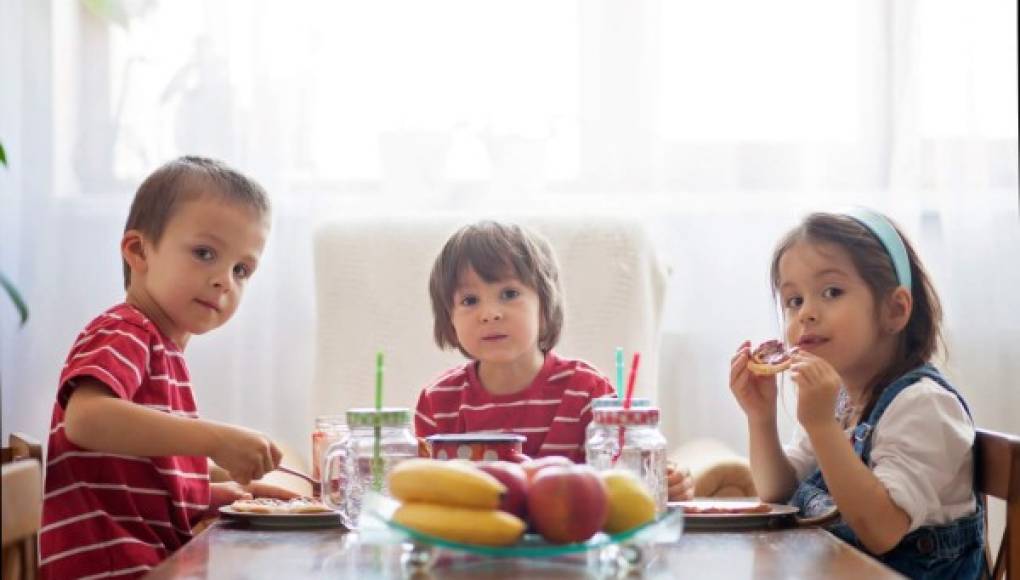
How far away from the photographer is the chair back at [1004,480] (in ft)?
5.15

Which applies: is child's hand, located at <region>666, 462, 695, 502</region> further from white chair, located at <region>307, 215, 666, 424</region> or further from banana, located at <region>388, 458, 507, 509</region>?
white chair, located at <region>307, 215, 666, 424</region>

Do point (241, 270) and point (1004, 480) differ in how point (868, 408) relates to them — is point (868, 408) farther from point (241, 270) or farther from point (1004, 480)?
point (241, 270)

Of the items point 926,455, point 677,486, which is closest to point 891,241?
point 926,455

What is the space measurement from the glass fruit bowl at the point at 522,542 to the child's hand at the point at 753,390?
0.69 metres

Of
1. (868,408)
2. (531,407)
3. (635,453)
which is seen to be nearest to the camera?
(635,453)

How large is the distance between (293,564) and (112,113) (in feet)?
6.71

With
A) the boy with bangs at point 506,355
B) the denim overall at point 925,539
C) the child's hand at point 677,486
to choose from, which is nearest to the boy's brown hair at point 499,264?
the boy with bangs at point 506,355

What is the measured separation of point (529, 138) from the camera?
10.4 ft

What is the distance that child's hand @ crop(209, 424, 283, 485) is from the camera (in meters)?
1.67

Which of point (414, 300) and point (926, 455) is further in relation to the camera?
point (414, 300)

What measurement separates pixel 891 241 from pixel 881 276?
0.18 feet

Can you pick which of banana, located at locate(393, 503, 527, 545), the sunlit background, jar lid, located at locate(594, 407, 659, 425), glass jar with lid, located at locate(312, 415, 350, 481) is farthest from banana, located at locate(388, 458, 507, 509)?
the sunlit background

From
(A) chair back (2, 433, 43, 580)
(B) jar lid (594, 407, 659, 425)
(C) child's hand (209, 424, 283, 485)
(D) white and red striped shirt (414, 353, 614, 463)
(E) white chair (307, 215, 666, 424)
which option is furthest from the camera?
(E) white chair (307, 215, 666, 424)

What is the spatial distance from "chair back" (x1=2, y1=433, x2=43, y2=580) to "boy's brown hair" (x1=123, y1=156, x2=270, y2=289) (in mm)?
776
